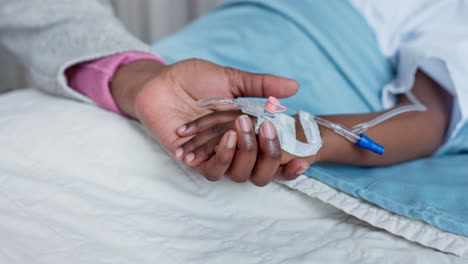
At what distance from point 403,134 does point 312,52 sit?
297mm

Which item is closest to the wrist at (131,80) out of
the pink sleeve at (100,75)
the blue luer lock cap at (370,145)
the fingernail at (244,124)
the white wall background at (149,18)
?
the pink sleeve at (100,75)

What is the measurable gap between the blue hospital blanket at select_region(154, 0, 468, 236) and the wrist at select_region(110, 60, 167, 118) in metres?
0.13

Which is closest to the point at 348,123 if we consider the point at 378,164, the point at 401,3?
the point at 378,164

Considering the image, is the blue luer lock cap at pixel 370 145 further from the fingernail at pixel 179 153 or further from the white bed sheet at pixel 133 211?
the fingernail at pixel 179 153

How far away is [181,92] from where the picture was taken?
29.4 inches

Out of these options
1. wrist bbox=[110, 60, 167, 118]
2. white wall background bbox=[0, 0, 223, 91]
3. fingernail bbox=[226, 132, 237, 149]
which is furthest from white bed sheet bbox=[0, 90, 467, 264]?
white wall background bbox=[0, 0, 223, 91]

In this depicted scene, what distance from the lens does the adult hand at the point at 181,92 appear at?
0.70 meters

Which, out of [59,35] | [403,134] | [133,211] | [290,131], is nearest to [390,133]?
[403,134]

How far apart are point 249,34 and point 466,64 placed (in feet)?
1.64

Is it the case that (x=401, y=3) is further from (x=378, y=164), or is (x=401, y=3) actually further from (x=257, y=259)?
(x=257, y=259)

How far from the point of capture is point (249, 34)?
103cm

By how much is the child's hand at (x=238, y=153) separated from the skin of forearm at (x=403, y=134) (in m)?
0.09

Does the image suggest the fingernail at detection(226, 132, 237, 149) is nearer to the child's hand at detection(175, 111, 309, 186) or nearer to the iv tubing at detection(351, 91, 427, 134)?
the child's hand at detection(175, 111, 309, 186)

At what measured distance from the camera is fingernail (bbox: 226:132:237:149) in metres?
0.56
